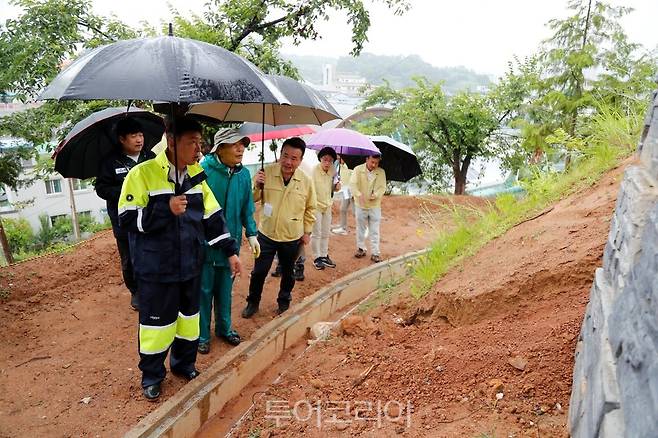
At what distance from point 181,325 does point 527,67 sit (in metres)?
16.3

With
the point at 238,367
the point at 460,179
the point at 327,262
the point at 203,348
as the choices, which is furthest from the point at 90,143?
the point at 460,179

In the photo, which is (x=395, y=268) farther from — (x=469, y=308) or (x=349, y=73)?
(x=349, y=73)

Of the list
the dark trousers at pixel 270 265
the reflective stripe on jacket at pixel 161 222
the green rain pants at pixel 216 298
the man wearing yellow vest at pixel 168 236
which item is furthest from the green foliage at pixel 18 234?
the reflective stripe on jacket at pixel 161 222

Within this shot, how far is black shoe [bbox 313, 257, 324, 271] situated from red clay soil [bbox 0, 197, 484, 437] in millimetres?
223

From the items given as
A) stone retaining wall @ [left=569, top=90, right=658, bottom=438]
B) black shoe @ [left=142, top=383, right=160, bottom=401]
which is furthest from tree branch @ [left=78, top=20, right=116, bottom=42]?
stone retaining wall @ [left=569, top=90, right=658, bottom=438]

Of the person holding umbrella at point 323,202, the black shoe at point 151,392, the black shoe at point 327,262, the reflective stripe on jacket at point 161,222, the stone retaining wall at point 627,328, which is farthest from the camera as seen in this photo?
the black shoe at point 327,262

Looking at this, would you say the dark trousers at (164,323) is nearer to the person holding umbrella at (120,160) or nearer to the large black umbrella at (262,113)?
the person holding umbrella at (120,160)

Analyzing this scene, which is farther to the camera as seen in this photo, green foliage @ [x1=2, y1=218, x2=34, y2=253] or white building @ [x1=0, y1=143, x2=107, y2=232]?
white building @ [x1=0, y1=143, x2=107, y2=232]

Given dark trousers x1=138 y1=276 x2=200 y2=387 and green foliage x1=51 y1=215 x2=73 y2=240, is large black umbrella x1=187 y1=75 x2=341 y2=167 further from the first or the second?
green foliage x1=51 y1=215 x2=73 y2=240

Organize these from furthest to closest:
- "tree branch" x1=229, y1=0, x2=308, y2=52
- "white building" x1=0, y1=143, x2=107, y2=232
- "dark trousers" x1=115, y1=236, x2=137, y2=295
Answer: "white building" x1=0, y1=143, x2=107, y2=232 → "tree branch" x1=229, y1=0, x2=308, y2=52 → "dark trousers" x1=115, y1=236, x2=137, y2=295

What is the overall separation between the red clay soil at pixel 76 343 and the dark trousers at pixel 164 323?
0.81 feet

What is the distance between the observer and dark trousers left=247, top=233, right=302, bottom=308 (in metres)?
4.34

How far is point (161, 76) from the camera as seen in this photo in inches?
89.4

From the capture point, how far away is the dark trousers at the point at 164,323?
9.70 feet
